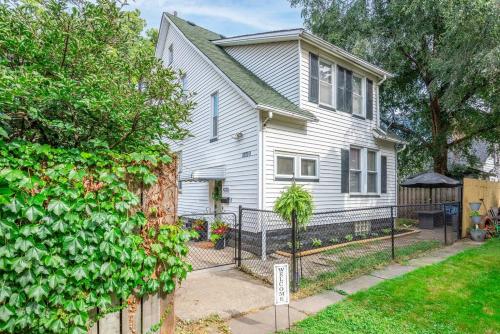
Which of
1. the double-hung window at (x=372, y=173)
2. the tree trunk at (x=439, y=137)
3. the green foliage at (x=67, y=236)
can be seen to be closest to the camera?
the green foliage at (x=67, y=236)

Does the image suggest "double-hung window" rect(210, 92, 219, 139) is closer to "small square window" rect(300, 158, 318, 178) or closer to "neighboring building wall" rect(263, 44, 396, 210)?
"neighboring building wall" rect(263, 44, 396, 210)

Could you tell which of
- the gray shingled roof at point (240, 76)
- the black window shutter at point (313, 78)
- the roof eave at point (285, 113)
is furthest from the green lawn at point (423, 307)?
the black window shutter at point (313, 78)

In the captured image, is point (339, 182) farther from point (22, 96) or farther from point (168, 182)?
point (22, 96)

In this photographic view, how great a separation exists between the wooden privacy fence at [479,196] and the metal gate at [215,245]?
25.5 ft

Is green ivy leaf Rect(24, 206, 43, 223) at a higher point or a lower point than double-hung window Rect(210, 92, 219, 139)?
A: lower

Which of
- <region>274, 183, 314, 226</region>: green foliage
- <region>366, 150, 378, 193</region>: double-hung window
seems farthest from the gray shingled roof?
<region>366, 150, 378, 193</region>: double-hung window

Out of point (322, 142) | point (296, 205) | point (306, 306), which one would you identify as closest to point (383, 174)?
point (322, 142)

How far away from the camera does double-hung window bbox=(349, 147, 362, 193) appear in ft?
35.8

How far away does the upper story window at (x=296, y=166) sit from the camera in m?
8.66

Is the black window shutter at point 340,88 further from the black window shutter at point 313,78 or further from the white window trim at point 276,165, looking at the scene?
the white window trim at point 276,165

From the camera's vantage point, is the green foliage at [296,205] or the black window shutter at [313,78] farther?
the black window shutter at [313,78]

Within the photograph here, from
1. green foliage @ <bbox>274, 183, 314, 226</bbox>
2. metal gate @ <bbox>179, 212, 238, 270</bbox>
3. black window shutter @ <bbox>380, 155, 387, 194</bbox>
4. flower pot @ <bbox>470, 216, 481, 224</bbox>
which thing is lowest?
metal gate @ <bbox>179, 212, 238, 270</bbox>

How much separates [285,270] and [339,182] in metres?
6.72

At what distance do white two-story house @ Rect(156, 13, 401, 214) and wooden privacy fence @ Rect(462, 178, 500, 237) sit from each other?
244 cm
